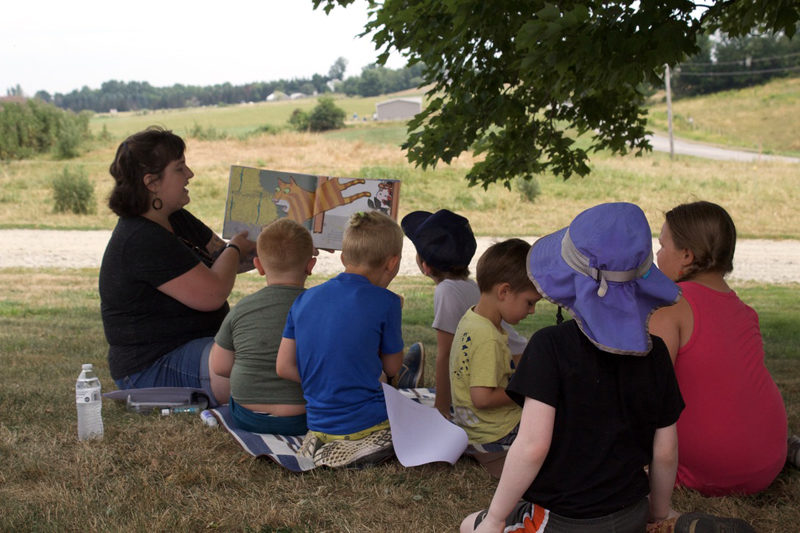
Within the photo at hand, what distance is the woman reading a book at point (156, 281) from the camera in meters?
4.31

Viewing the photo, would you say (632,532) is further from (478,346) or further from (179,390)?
(179,390)

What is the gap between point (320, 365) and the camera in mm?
3650

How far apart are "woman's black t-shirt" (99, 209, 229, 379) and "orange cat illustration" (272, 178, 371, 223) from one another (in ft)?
2.16

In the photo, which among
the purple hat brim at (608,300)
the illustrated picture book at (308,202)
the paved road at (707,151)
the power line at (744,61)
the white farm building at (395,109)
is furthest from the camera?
the white farm building at (395,109)

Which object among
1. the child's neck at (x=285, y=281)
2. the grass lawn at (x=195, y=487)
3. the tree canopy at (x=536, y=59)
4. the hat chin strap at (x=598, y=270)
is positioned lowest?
the grass lawn at (x=195, y=487)

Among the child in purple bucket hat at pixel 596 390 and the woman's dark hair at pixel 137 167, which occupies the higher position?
the woman's dark hair at pixel 137 167

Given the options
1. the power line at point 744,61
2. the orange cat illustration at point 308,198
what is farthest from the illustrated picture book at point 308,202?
the power line at point 744,61

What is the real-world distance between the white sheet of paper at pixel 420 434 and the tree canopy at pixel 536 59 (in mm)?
2230

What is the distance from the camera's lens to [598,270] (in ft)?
7.62

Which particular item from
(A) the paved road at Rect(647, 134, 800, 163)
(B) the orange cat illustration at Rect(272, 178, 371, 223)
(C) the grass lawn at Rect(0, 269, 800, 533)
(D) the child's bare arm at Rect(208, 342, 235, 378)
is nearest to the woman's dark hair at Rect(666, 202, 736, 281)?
(C) the grass lawn at Rect(0, 269, 800, 533)

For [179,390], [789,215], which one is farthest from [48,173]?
[179,390]

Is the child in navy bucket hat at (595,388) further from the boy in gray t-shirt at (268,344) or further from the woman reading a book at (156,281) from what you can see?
the woman reading a book at (156,281)

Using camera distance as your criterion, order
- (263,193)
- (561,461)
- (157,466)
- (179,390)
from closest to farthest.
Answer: (561,461) < (157,466) < (179,390) < (263,193)

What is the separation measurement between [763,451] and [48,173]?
95.5 feet
